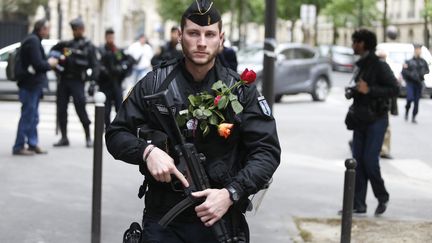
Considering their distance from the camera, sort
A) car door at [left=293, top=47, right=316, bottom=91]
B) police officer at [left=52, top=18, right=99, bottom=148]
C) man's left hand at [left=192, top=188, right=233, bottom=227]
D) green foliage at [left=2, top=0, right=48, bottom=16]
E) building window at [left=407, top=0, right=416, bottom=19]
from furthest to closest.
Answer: green foliage at [left=2, top=0, right=48, bottom=16] → car door at [left=293, top=47, right=316, bottom=91] → police officer at [left=52, top=18, right=99, bottom=148] → building window at [left=407, top=0, right=416, bottom=19] → man's left hand at [left=192, top=188, right=233, bottom=227]

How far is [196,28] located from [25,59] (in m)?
7.87

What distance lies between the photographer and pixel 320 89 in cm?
2412

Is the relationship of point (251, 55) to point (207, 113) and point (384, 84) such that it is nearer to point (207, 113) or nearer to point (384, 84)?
point (384, 84)

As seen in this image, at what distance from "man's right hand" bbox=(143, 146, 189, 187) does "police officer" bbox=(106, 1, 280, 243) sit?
0.05 m

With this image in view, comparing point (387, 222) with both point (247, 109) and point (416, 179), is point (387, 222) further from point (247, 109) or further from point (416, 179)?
point (247, 109)

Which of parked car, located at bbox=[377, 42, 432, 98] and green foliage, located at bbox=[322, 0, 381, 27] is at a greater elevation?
green foliage, located at bbox=[322, 0, 381, 27]

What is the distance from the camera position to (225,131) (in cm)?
338

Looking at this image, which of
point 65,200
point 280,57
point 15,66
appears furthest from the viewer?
point 280,57

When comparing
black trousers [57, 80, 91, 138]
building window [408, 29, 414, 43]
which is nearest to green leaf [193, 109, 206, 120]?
black trousers [57, 80, 91, 138]

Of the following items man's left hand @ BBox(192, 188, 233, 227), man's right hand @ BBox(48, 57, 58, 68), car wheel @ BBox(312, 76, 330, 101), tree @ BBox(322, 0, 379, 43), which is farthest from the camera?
tree @ BBox(322, 0, 379, 43)

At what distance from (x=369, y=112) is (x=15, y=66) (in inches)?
205

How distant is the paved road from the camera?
7117mm

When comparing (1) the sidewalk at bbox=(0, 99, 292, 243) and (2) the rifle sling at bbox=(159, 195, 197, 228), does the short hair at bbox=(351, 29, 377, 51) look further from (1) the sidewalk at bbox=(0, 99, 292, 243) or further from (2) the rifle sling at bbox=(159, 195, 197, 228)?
(2) the rifle sling at bbox=(159, 195, 197, 228)

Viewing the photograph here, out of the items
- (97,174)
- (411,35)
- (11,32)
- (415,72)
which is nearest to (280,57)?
(11,32)
